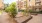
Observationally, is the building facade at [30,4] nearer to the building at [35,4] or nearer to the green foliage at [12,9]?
the building at [35,4]

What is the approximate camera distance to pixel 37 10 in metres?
1.41

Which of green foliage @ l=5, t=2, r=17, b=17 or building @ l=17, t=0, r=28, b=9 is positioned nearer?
green foliage @ l=5, t=2, r=17, b=17

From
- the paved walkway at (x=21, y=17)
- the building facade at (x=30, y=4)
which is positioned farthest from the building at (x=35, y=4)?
the paved walkway at (x=21, y=17)

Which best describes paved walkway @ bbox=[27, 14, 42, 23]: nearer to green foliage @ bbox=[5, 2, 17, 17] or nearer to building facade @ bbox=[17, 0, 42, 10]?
building facade @ bbox=[17, 0, 42, 10]

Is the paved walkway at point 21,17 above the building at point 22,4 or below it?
below

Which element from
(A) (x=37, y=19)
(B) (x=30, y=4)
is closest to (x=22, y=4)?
(B) (x=30, y=4)

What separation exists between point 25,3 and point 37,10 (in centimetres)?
17

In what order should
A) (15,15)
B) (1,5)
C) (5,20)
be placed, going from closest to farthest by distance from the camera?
(5,20), (15,15), (1,5)

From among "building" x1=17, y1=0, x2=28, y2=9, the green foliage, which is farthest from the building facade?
the green foliage

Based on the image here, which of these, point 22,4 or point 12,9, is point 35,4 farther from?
point 12,9

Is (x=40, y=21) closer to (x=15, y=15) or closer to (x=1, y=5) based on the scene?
(x=15, y=15)

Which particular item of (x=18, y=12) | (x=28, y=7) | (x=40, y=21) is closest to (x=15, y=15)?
(x=18, y=12)

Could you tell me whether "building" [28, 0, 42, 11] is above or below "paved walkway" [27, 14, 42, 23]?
above

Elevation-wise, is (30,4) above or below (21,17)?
above
